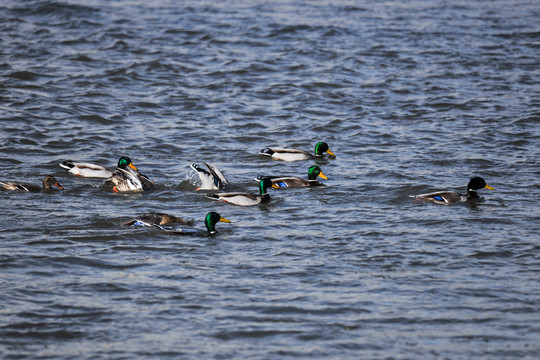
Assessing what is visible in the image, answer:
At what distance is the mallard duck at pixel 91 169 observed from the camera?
562 inches

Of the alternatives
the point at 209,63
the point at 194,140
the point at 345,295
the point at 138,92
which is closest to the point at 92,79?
the point at 138,92

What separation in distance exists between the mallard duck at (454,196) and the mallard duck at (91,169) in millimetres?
5061

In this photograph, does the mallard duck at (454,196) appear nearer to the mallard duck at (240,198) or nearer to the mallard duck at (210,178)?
the mallard duck at (240,198)

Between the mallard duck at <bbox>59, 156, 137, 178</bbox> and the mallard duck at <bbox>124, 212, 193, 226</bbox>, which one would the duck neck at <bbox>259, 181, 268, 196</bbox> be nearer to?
the mallard duck at <bbox>124, 212, 193, 226</bbox>

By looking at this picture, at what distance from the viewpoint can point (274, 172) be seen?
1512cm

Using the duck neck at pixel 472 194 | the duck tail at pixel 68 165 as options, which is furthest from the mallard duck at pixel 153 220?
the duck neck at pixel 472 194

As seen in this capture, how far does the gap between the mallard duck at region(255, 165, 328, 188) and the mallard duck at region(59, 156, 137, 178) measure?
2345mm

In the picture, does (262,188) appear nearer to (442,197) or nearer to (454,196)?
(442,197)

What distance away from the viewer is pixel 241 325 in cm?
829

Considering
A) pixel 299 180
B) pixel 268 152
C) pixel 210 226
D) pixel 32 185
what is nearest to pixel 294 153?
pixel 268 152

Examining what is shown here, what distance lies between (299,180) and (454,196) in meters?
2.81

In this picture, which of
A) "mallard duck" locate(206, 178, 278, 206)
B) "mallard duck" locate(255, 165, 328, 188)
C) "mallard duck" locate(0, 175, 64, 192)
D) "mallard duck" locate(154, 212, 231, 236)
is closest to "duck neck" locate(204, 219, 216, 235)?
"mallard duck" locate(154, 212, 231, 236)

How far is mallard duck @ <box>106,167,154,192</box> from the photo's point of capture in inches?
519

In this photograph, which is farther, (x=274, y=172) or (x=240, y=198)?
(x=274, y=172)
